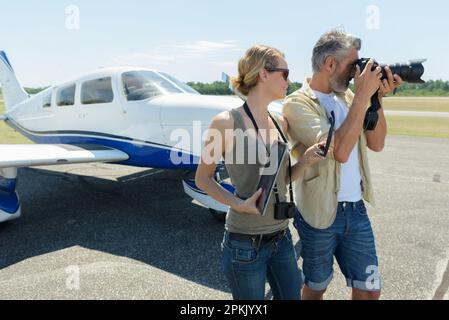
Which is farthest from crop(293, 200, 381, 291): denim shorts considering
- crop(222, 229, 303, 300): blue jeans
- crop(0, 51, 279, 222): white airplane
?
crop(0, 51, 279, 222): white airplane

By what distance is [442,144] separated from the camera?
45.4 ft

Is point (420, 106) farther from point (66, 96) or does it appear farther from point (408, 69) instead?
point (408, 69)

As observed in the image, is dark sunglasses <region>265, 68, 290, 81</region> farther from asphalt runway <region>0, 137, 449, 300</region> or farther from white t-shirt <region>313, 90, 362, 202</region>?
asphalt runway <region>0, 137, 449, 300</region>

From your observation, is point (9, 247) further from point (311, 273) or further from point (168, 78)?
point (311, 273)

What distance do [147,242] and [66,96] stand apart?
3.78 meters

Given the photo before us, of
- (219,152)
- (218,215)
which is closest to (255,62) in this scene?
(219,152)

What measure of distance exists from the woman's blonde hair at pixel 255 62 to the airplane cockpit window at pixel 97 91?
15.5ft

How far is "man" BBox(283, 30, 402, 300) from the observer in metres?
1.95

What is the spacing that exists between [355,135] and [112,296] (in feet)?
8.29

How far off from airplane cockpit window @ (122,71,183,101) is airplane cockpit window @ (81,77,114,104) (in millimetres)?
339

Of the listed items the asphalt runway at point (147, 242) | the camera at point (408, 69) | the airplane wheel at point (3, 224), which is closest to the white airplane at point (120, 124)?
the airplane wheel at point (3, 224)

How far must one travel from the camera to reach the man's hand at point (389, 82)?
202 centimetres

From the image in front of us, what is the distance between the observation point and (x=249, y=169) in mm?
1778
